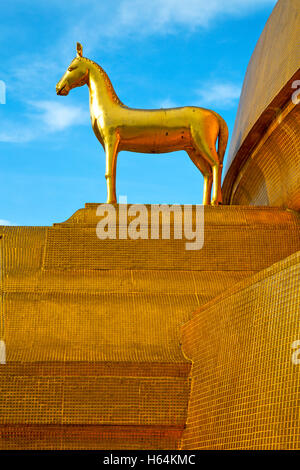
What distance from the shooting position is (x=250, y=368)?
4207mm

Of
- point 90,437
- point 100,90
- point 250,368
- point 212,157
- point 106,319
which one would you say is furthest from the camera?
point 100,90

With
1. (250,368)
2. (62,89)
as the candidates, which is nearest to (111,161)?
(62,89)

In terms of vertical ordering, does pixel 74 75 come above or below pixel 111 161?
above

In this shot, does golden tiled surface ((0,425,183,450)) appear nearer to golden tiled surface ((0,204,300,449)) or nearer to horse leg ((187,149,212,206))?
golden tiled surface ((0,204,300,449))

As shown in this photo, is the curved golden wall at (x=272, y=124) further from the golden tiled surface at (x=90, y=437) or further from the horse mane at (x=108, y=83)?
the golden tiled surface at (x=90, y=437)

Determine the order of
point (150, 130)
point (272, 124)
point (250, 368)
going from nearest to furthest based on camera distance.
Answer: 1. point (250, 368)
2. point (150, 130)
3. point (272, 124)

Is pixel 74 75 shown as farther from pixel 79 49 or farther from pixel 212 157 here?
pixel 212 157

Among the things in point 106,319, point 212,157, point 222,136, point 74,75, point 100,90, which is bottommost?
point 106,319

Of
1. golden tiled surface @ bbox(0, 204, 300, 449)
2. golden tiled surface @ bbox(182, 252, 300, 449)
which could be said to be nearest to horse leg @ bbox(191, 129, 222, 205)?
golden tiled surface @ bbox(0, 204, 300, 449)

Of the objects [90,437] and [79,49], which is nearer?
[90,437]

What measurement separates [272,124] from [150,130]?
146 cm

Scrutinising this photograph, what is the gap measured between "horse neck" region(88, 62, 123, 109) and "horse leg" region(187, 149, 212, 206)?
0.98 metres

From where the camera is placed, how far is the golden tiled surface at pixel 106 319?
5016 mm

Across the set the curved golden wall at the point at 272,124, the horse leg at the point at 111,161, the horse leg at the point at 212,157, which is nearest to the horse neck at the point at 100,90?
the horse leg at the point at 111,161
